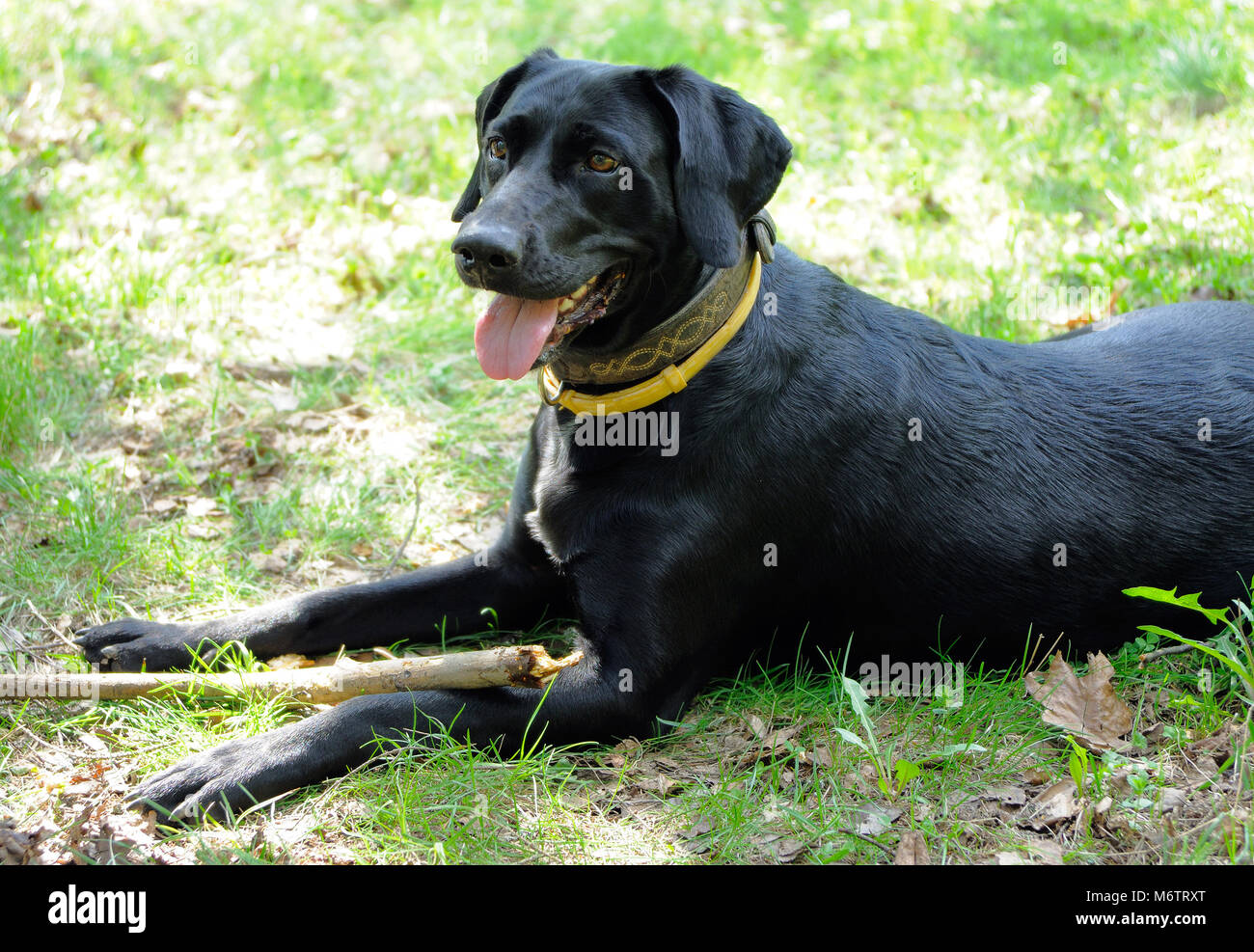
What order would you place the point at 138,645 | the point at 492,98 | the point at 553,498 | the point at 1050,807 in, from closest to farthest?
the point at 1050,807, the point at 553,498, the point at 138,645, the point at 492,98

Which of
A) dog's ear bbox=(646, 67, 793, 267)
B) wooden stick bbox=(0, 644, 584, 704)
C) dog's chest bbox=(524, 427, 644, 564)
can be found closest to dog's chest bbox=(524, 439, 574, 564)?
dog's chest bbox=(524, 427, 644, 564)

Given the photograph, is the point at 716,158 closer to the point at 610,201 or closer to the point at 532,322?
the point at 610,201

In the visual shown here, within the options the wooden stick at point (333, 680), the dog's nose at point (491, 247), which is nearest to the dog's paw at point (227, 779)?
the wooden stick at point (333, 680)

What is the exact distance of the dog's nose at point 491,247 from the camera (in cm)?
265

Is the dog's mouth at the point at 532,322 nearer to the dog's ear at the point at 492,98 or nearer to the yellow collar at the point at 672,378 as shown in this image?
the yellow collar at the point at 672,378

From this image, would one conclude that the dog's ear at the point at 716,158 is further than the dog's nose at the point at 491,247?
Yes

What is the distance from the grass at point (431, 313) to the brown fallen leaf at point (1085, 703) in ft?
0.23

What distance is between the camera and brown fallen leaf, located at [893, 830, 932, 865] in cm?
247

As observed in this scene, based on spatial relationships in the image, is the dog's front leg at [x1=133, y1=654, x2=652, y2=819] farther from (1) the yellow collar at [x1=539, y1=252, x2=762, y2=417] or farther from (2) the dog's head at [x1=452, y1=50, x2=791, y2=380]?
(2) the dog's head at [x1=452, y1=50, x2=791, y2=380]

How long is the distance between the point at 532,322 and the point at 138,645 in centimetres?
148

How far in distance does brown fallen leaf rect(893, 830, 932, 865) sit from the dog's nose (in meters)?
1.62

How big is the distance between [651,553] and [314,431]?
2041 mm

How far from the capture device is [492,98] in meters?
3.29

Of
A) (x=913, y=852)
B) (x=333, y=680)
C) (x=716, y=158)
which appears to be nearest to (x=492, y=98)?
(x=716, y=158)
